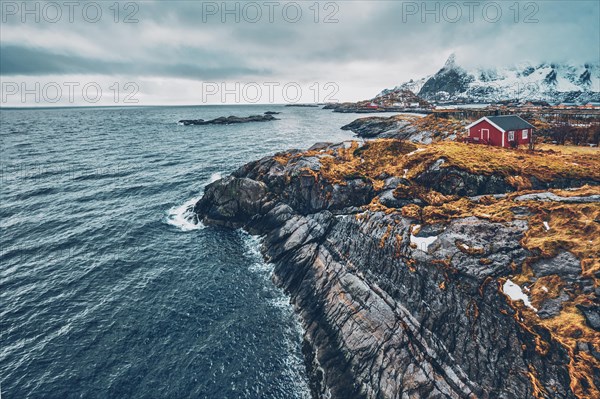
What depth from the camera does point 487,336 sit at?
14.3 metres

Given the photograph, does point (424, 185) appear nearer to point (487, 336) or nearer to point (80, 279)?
point (487, 336)

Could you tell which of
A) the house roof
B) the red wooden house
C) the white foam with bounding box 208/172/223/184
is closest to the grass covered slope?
the red wooden house

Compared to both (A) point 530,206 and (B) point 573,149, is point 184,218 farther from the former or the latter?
(B) point 573,149

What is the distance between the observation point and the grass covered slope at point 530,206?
1232cm

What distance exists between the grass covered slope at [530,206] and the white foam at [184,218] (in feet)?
57.1

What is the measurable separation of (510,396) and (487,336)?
8.38 feet

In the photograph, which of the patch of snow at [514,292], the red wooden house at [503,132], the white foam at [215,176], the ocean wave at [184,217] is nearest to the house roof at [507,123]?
the red wooden house at [503,132]

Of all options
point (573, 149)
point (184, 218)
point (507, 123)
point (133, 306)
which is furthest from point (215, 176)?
point (573, 149)

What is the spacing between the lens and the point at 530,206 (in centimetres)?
1753

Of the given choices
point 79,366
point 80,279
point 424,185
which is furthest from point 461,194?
point 80,279

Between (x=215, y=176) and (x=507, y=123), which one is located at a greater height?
(x=507, y=123)

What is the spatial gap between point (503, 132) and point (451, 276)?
29.0m

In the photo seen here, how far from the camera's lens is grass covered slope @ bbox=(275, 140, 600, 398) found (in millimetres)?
12320

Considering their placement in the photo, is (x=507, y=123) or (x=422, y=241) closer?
(x=422, y=241)
